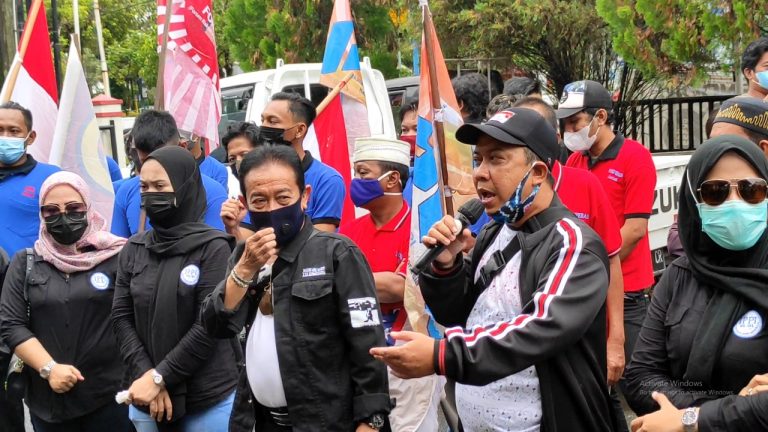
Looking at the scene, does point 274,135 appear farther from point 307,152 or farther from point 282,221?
point 282,221

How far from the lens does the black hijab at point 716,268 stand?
317cm

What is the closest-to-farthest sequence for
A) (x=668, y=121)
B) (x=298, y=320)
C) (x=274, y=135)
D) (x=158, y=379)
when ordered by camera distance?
1. (x=298, y=320)
2. (x=158, y=379)
3. (x=274, y=135)
4. (x=668, y=121)

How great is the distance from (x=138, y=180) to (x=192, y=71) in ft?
5.11

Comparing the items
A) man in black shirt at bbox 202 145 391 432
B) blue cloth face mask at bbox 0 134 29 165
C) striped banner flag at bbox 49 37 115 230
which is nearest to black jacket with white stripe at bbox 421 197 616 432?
man in black shirt at bbox 202 145 391 432

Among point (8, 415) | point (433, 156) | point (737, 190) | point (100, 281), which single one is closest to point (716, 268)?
point (737, 190)

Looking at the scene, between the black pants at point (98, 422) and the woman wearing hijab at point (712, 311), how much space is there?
295 centimetres

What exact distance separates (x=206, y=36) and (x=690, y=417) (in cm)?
545

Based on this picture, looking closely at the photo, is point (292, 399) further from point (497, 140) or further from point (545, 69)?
point (545, 69)

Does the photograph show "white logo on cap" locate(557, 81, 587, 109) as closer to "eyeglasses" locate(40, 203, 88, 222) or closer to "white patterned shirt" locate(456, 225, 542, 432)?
"white patterned shirt" locate(456, 225, 542, 432)

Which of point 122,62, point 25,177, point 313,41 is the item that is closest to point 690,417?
point 25,177

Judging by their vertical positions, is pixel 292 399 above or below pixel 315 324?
below

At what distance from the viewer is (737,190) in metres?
3.31

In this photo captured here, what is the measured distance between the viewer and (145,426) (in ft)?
15.5

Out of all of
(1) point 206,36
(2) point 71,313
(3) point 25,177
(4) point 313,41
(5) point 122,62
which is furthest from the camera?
(5) point 122,62
